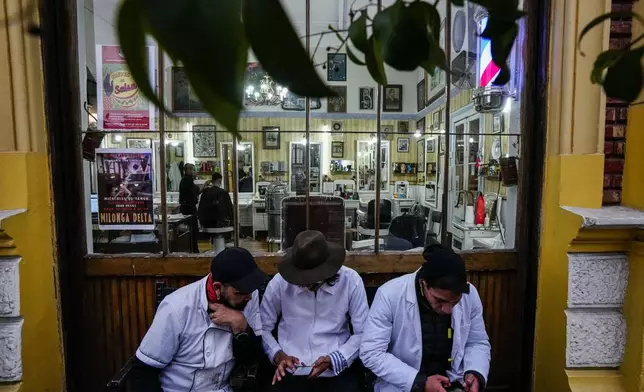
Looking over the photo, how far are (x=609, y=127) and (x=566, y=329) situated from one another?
1158mm

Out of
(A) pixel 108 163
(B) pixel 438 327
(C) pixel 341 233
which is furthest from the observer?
(C) pixel 341 233

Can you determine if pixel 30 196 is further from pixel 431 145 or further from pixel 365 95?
pixel 431 145

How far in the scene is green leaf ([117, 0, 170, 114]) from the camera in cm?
31

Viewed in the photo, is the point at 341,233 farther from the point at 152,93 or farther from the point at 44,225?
the point at 152,93

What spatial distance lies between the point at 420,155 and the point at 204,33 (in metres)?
8.39

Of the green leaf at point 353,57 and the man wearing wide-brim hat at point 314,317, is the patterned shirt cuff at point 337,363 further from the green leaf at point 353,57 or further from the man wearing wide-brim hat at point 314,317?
the green leaf at point 353,57

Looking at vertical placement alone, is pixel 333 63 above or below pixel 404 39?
above

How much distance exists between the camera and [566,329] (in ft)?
6.88

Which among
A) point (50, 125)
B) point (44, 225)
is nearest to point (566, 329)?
point (44, 225)

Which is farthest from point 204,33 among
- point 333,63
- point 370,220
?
point 370,220

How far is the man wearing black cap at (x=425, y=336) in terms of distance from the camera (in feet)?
6.03

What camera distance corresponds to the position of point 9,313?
79.1 inches

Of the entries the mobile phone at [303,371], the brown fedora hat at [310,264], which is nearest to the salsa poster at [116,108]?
the brown fedora hat at [310,264]

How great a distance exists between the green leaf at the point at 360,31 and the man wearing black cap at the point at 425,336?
144cm
